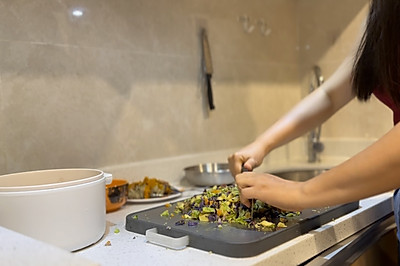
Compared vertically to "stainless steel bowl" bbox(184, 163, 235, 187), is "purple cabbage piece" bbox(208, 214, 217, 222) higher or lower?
lower

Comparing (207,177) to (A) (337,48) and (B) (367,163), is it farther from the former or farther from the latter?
(A) (337,48)

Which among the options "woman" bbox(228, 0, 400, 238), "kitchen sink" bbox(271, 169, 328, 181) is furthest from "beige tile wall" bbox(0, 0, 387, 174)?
"woman" bbox(228, 0, 400, 238)

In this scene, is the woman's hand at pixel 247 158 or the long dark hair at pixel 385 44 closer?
the long dark hair at pixel 385 44

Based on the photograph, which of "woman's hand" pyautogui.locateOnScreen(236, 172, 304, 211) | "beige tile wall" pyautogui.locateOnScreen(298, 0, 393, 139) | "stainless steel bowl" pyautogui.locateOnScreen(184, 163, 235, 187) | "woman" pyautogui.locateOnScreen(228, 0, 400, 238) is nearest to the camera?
"woman" pyautogui.locateOnScreen(228, 0, 400, 238)

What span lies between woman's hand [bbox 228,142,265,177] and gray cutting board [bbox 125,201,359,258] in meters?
0.19

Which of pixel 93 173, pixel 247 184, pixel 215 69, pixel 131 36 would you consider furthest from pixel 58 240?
pixel 215 69

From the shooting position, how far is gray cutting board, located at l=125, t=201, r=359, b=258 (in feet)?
2.32

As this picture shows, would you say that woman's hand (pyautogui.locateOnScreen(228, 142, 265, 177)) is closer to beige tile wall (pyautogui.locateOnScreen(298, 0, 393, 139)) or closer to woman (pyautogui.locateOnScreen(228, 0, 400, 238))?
woman (pyautogui.locateOnScreen(228, 0, 400, 238))

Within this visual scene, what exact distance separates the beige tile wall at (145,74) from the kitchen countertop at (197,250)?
12.9 inches

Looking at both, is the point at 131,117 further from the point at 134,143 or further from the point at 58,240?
the point at 58,240

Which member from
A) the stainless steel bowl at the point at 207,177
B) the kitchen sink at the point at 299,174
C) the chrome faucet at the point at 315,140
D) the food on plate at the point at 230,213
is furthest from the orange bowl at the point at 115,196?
the chrome faucet at the point at 315,140

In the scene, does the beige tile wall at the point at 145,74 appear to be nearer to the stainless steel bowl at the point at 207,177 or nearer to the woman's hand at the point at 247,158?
the stainless steel bowl at the point at 207,177

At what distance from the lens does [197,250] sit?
745 mm

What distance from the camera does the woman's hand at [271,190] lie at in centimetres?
76
